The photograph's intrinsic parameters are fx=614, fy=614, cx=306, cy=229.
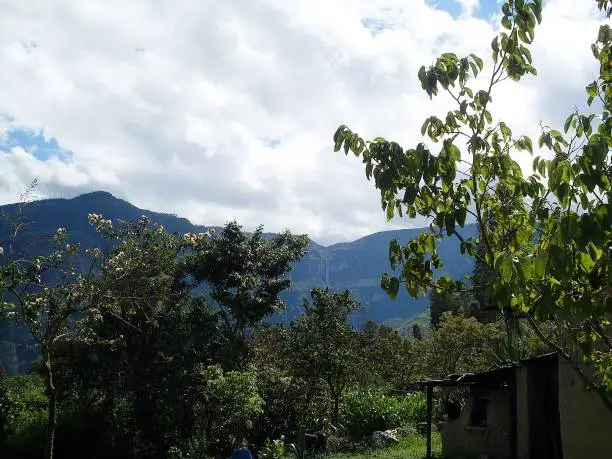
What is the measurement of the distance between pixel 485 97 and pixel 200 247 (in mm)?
15972

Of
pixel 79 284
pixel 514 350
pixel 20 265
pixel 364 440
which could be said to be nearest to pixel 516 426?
pixel 514 350

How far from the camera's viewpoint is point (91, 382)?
17.6m

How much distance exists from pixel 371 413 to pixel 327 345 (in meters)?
2.77

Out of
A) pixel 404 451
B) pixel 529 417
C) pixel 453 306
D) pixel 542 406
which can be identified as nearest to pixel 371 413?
pixel 404 451

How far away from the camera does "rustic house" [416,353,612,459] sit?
8.59 meters

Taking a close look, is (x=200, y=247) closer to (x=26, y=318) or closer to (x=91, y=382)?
(x=91, y=382)

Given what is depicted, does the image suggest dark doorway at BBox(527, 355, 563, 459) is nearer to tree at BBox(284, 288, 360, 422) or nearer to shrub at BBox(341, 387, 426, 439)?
tree at BBox(284, 288, 360, 422)

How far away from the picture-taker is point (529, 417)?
12742 millimetres

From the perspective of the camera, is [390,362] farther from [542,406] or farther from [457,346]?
[542,406]

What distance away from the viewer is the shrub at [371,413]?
2019cm

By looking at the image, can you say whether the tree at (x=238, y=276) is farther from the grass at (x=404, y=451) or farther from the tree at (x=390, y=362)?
the tree at (x=390, y=362)

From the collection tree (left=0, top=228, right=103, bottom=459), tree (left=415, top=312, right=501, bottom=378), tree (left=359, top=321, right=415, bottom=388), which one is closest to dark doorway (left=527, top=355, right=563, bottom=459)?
tree (left=0, top=228, right=103, bottom=459)

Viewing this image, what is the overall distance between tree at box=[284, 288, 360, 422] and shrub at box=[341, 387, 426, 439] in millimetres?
496

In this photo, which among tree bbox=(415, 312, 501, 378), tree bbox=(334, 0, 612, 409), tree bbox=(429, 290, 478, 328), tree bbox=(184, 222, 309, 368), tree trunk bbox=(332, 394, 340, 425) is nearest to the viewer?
tree bbox=(334, 0, 612, 409)
